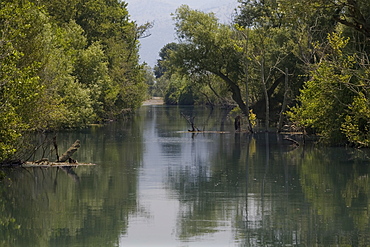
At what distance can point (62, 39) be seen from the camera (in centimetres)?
5456

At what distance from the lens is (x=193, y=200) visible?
26.1 metres

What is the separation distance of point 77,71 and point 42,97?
1222 inches

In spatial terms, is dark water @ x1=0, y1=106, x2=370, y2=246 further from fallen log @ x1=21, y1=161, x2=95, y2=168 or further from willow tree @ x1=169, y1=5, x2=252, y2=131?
willow tree @ x1=169, y1=5, x2=252, y2=131

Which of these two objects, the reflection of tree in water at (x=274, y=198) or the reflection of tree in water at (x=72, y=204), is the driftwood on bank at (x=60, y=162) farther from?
the reflection of tree in water at (x=274, y=198)

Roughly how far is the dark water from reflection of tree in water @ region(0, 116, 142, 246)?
0.11ft

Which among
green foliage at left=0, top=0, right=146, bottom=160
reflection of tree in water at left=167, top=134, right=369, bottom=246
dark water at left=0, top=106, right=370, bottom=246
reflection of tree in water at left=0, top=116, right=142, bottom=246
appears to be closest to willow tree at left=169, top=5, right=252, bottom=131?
green foliage at left=0, top=0, right=146, bottom=160

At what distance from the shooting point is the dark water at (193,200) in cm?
1972

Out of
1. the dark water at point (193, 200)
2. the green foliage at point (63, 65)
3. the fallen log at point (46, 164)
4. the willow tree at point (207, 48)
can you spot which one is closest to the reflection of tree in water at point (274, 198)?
the dark water at point (193, 200)

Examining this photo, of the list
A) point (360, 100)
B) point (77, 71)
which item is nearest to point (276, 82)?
point (77, 71)

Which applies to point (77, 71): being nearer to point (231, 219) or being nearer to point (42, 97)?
point (42, 97)

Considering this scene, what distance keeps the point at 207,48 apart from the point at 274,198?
42.8 m

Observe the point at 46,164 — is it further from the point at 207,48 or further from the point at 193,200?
the point at 207,48

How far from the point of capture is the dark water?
19.7 metres

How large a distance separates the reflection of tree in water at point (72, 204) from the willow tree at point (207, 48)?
28575mm
